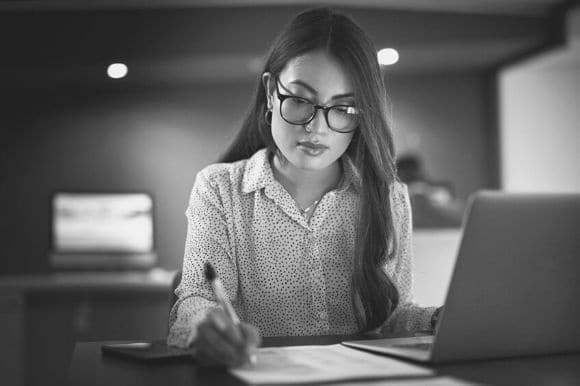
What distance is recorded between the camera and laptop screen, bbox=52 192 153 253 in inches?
209

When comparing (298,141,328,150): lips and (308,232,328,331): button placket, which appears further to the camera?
(308,232,328,331): button placket

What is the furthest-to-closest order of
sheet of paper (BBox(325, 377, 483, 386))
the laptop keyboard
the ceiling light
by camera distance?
1. the ceiling light
2. the laptop keyboard
3. sheet of paper (BBox(325, 377, 483, 386))

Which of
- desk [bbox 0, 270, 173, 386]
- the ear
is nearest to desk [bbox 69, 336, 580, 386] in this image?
the ear

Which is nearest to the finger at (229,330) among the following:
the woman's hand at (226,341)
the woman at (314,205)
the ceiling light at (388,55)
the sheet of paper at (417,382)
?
the woman's hand at (226,341)

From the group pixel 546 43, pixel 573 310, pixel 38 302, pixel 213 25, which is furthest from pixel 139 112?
pixel 573 310

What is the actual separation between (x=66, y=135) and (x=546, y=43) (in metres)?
3.44

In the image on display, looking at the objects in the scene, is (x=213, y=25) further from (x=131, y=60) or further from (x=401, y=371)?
(x=401, y=371)

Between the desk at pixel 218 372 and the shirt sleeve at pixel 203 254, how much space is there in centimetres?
24

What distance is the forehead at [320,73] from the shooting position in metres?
1.62

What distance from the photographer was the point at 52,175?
5.64 m

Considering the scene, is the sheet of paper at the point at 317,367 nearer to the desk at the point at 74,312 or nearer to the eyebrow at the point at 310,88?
the eyebrow at the point at 310,88

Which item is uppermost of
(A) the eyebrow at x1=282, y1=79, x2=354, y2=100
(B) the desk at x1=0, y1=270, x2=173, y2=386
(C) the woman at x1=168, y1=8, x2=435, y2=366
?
(A) the eyebrow at x1=282, y1=79, x2=354, y2=100

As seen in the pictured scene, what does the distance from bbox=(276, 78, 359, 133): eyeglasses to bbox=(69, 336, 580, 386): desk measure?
610 millimetres

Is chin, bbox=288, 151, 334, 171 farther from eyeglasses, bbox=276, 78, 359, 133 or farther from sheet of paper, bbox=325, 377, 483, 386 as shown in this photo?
sheet of paper, bbox=325, 377, 483, 386
